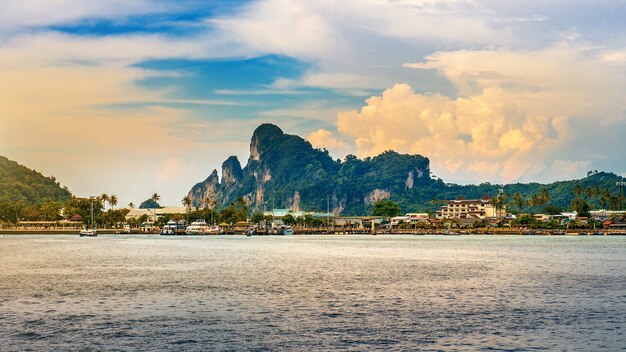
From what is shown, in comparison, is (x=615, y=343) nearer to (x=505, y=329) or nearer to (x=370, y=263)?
(x=505, y=329)

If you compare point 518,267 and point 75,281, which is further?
point 518,267

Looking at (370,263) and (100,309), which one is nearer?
(100,309)

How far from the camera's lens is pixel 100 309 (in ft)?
169

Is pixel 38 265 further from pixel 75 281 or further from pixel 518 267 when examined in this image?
pixel 518 267

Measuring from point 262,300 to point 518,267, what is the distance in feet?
158

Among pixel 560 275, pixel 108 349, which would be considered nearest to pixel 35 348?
pixel 108 349

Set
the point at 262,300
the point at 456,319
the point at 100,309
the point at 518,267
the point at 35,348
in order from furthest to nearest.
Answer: the point at 518,267 < the point at 262,300 < the point at 100,309 < the point at 456,319 < the point at 35,348

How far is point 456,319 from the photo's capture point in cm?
4716

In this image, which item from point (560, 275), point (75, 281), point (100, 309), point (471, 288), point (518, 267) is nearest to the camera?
point (100, 309)

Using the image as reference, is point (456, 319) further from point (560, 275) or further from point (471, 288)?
point (560, 275)

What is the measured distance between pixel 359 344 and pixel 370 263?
6608 cm

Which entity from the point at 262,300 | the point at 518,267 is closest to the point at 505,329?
the point at 262,300

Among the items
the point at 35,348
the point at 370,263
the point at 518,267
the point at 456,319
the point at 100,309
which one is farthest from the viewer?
the point at 370,263

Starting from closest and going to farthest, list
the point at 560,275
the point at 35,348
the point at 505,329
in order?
1. the point at 35,348
2. the point at 505,329
3. the point at 560,275
